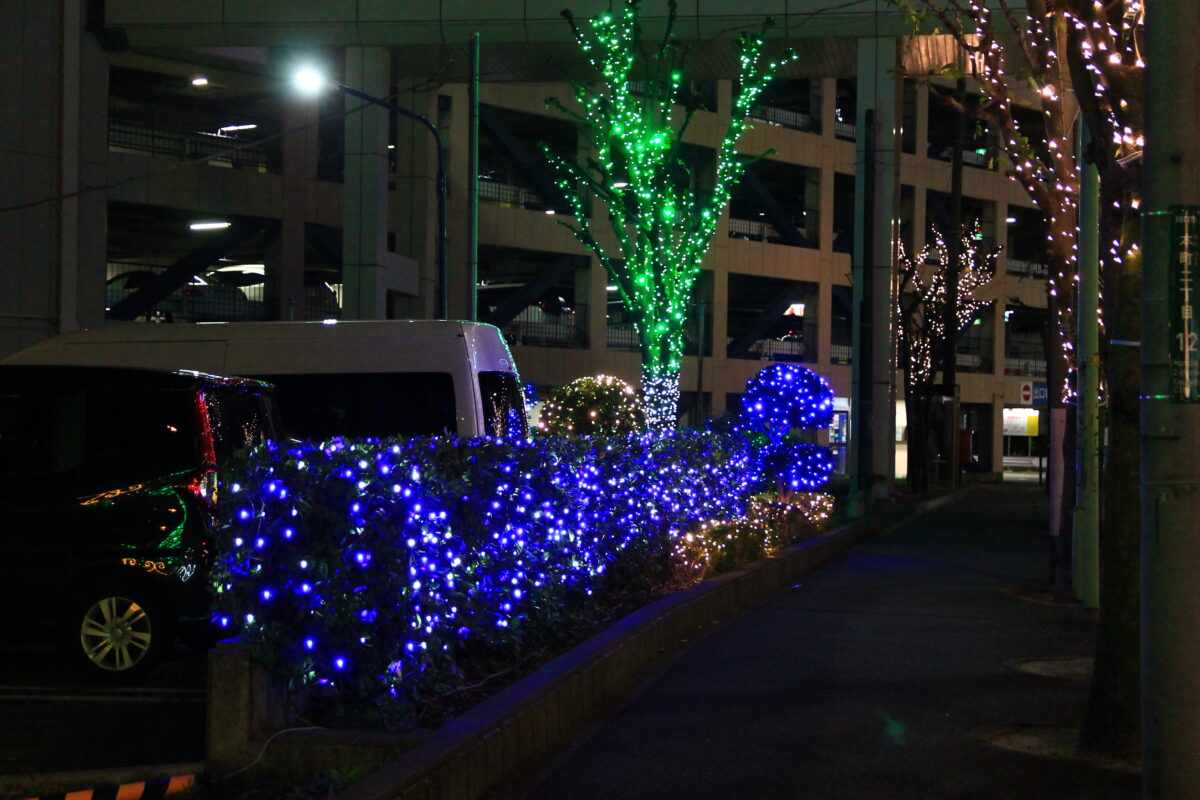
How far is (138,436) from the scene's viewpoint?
29.9 ft

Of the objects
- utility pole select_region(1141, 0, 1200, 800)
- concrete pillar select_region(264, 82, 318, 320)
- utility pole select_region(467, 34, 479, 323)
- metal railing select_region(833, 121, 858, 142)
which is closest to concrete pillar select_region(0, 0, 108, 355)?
utility pole select_region(467, 34, 479, 323)

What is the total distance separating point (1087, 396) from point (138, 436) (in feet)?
29.4

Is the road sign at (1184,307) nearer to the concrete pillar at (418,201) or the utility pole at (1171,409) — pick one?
the utility pole at (1171,409)

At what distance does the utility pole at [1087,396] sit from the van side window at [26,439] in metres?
8.97

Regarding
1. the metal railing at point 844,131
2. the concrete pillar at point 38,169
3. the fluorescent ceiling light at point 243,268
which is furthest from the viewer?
the metal railing at point 844,131

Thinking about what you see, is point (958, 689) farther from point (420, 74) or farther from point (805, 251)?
point (805, 251)

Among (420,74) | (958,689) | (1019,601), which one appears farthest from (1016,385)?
(958,689)

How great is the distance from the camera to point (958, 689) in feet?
31.6

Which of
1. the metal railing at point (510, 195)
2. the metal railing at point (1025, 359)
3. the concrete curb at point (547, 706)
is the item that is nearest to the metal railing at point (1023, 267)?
the metal railing at point (1025, 359)

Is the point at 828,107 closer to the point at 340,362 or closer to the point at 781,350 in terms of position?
the point at 781,350

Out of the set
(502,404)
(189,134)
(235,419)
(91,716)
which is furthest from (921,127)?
(91,716)

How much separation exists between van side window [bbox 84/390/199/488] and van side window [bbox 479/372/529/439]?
5.08 meters

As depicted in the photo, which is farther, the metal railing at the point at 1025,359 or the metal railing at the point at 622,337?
the metal railing at the point at 1025,359

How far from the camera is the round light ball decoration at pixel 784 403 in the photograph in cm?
2158
